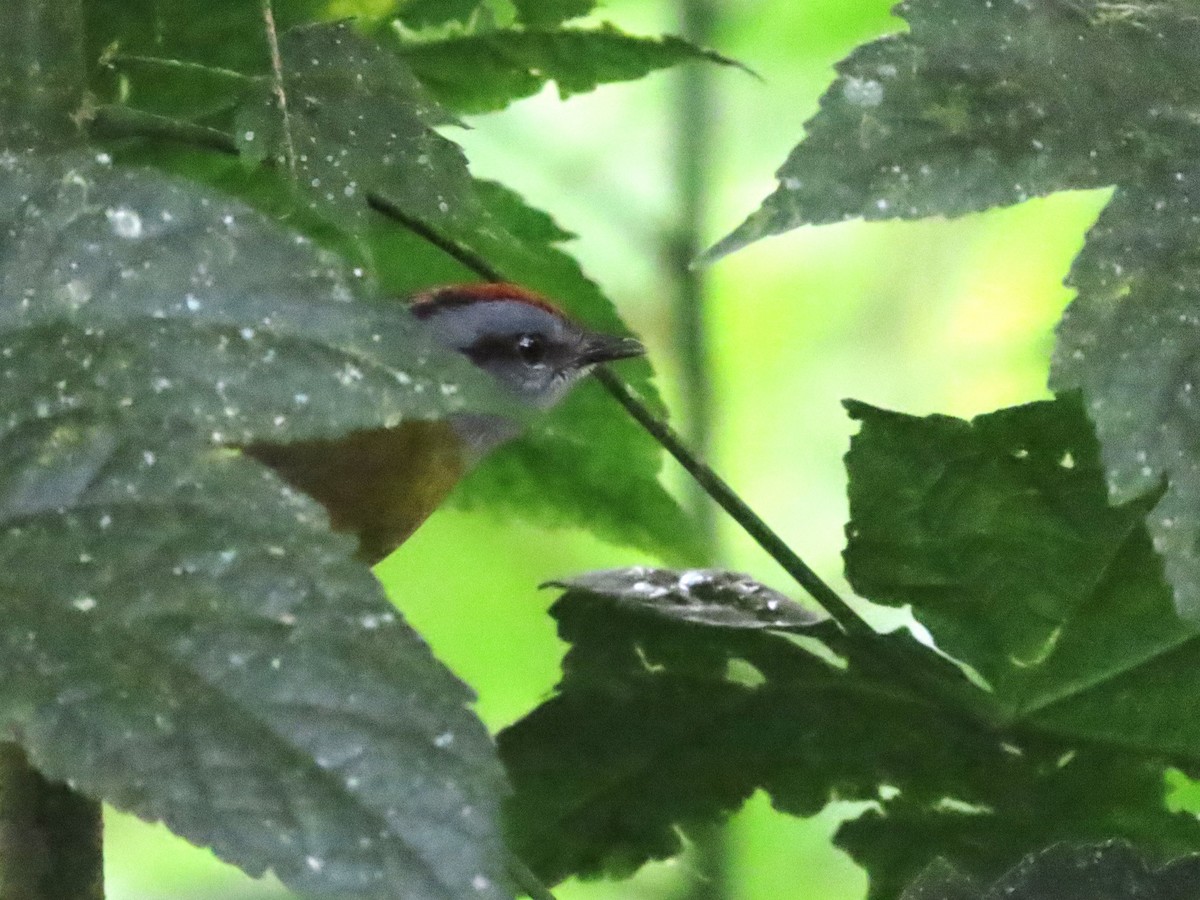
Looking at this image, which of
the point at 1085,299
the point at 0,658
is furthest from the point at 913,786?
the point at 0,658

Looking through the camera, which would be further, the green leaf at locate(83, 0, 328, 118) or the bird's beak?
the bird's beak

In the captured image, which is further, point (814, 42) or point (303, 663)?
point (814, 42)

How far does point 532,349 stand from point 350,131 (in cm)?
57

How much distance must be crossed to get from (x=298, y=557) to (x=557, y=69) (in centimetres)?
36

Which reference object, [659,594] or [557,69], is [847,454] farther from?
[557,69]

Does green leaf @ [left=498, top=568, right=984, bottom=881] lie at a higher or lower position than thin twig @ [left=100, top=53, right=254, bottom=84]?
lower

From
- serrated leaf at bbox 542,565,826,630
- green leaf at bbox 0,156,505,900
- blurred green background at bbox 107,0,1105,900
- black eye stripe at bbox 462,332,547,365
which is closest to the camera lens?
green leaf at bbox 0,156,505,900

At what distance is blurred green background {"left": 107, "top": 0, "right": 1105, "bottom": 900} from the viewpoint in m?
1.18

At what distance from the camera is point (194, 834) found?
311 millimetres

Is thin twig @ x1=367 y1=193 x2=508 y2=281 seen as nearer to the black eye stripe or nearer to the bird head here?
the bird head

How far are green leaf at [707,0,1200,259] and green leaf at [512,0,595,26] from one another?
22cm

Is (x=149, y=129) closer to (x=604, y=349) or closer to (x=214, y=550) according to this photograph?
(x=214, y=550)

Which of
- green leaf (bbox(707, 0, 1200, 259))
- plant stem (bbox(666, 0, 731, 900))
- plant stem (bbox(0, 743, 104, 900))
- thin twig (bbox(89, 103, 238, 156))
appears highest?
plant stem (bbox(666, 0, 731, 900))

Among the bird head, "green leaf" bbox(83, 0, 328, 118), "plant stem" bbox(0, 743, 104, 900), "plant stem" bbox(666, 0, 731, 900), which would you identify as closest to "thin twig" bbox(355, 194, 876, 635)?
"green leaf" bbox(83, 0, 328, 118)
